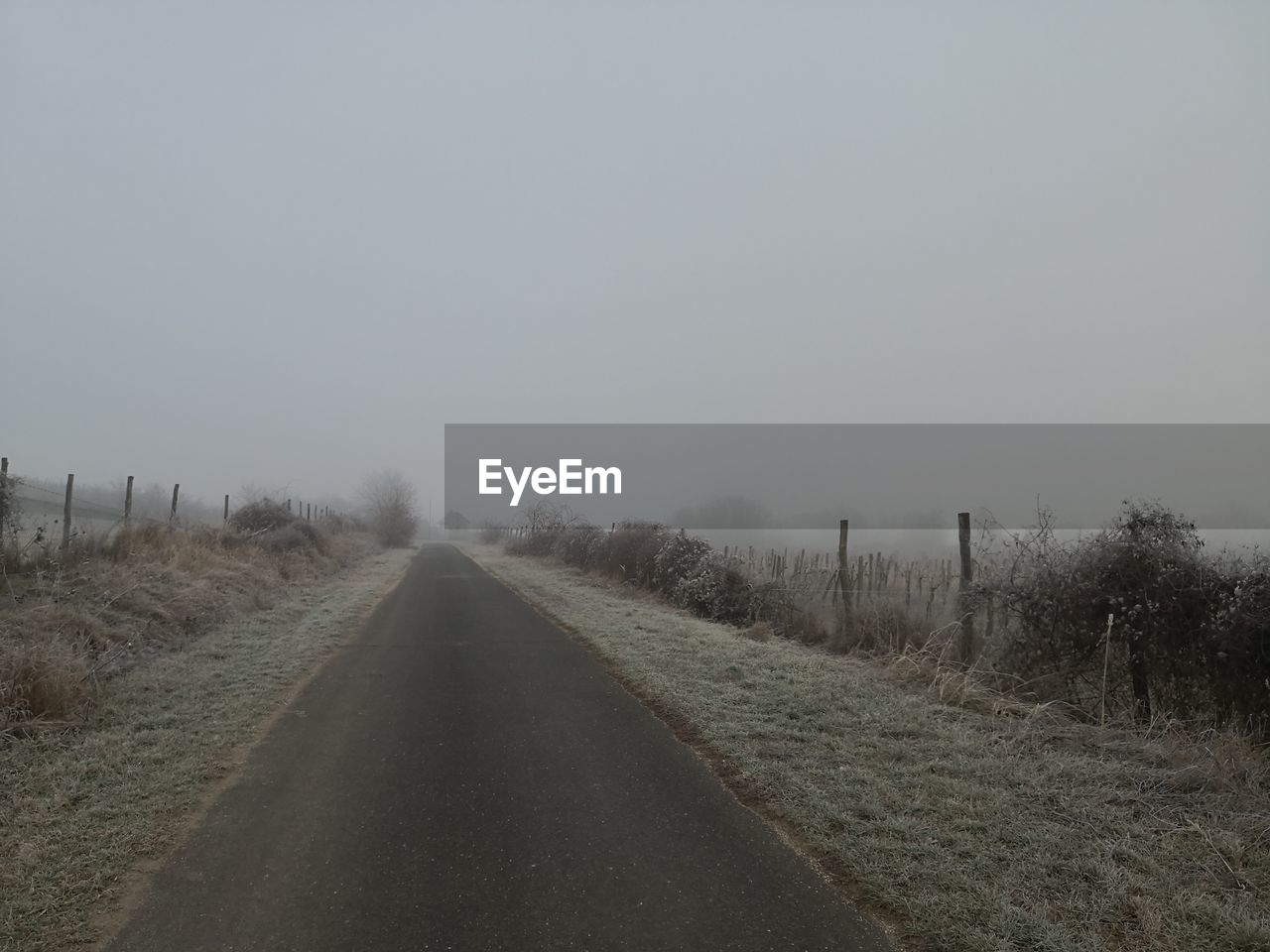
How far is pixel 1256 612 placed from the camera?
6094 mm

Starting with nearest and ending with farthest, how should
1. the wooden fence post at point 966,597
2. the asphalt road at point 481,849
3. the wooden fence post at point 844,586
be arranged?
the asphalt road at point 481,849
the wooden fence post at point 966,597
the wooden fence post at point 844,586

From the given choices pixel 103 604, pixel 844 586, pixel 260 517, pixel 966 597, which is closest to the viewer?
pixel 966 597

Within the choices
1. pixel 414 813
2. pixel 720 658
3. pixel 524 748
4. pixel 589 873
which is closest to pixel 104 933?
pixel 414 813

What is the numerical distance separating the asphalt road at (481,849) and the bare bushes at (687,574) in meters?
6.82

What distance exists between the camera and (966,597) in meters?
8.94

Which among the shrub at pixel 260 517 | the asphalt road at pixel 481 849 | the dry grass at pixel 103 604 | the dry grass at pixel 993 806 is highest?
the shrub at pixel 260 517

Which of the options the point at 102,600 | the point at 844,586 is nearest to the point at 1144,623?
the point at 844,586

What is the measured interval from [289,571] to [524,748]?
52.1ft

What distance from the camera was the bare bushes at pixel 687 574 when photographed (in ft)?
43.9

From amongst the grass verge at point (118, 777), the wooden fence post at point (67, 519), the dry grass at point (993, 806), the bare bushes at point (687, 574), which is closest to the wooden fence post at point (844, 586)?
the bare bushes at point (687, 574)

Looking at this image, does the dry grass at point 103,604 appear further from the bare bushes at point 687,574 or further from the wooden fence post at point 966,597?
the wooden fence post at point 966,597

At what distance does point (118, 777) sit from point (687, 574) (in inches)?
475

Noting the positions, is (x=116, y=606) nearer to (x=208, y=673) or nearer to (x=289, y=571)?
(x=208, y=673)

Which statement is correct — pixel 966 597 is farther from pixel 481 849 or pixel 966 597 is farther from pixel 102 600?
pixel 102 600
